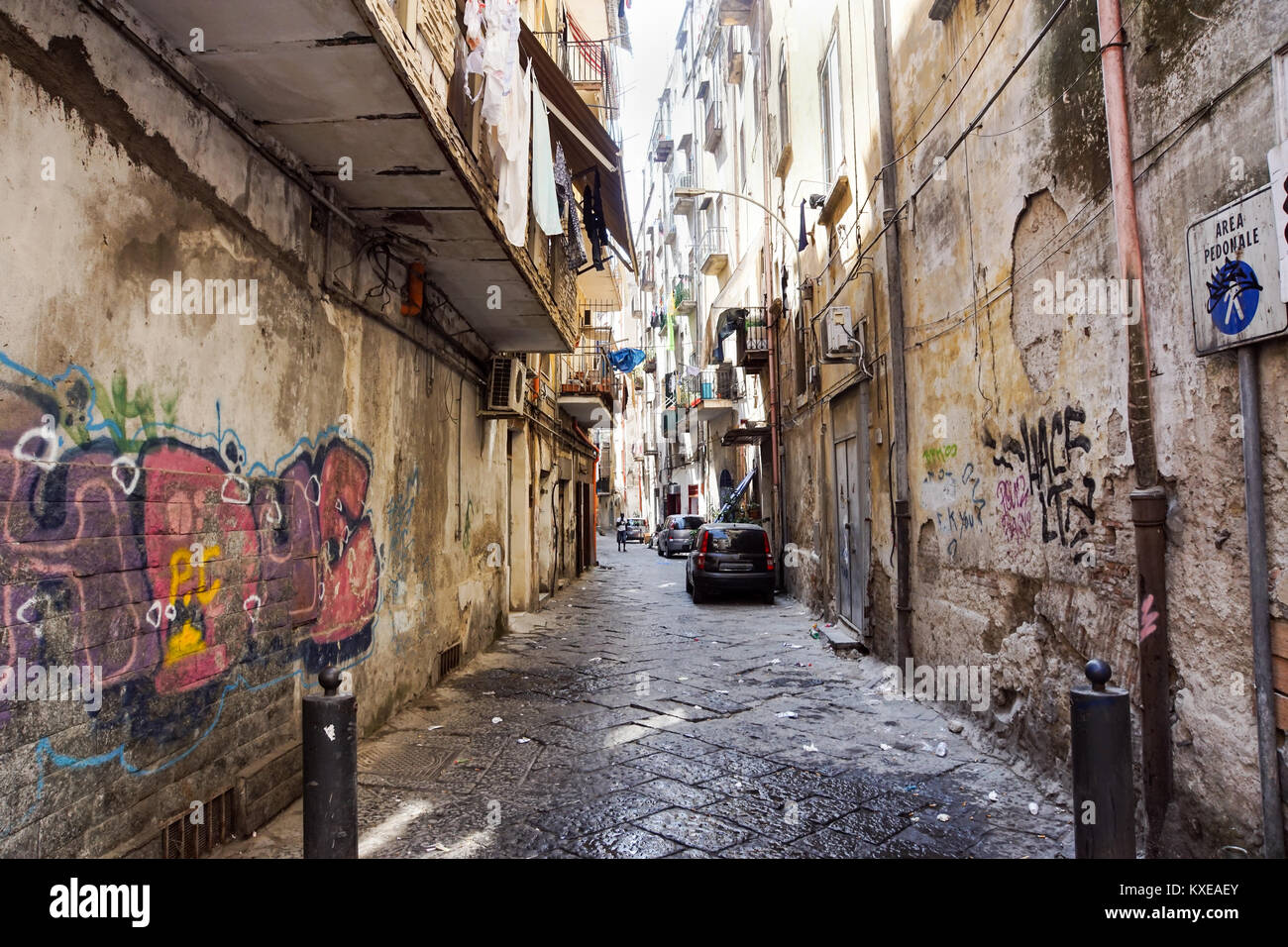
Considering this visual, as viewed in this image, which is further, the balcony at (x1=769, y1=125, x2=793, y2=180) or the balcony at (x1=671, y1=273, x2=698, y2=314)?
the balcony at (x1=671, y1=273, x2=698, y2=314)

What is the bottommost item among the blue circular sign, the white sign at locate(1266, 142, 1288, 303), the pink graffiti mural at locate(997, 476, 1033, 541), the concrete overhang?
the pink graffiti mural at locate(997, 476, 1033, 541)

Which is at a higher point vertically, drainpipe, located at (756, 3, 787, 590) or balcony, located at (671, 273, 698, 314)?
balcony, located at (671, 273, 698, 314)

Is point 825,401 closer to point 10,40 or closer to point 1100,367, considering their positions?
point 1100,367

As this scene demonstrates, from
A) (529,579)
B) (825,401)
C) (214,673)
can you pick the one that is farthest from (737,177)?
(214,673)

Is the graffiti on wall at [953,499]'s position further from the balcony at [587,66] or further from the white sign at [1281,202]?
the balcony at [587,66]

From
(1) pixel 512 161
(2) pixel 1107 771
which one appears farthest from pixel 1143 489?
(1) pixel 512 161

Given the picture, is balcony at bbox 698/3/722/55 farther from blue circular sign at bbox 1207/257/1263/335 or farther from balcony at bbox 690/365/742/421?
blue circular sign at bbox 1207/257/1263/335

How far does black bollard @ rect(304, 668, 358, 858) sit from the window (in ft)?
28.8

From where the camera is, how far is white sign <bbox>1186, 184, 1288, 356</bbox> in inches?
110

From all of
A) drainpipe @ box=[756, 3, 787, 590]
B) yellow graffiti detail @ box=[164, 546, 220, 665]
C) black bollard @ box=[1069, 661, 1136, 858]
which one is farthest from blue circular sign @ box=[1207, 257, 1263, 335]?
drainpipe @ box=[756, 3, 787, 590]

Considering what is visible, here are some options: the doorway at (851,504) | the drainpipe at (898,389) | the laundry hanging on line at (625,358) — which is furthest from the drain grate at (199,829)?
the laundry hanging on line at (625,358)

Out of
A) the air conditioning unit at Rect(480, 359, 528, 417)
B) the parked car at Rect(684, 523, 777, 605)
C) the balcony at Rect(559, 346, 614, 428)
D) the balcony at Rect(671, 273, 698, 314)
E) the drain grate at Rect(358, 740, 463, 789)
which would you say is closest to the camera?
the drain grate at Rect(358, 740, 463, 789)

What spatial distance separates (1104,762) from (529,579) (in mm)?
10547

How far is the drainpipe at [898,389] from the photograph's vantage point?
7.30m
